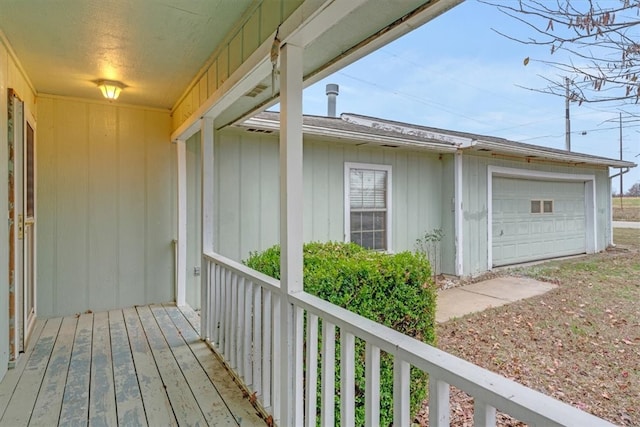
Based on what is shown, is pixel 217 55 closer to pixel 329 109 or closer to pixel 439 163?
pixel 439 163

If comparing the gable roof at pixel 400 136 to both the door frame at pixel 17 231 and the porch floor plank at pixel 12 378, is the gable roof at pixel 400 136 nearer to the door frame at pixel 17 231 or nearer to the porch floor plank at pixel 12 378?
the door frame at pixel 17 231

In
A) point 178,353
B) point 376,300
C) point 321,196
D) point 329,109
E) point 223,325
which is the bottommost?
point 178,353

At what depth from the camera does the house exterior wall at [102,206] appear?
13.3 feet

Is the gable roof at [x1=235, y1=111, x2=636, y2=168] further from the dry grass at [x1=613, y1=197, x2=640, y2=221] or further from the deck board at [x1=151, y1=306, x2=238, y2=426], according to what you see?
the dry grass at [x1=613, y1=197, x2=640, y2=221]

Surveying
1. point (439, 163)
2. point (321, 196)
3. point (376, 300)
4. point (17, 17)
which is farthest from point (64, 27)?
point (439, 163)

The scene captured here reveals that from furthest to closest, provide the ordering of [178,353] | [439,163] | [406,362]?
[439,163]
[178,353]
[406,362]

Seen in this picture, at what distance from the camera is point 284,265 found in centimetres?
195

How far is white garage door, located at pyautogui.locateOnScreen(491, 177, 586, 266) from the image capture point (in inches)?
288

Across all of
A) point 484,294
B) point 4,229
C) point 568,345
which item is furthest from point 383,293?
point 484,294

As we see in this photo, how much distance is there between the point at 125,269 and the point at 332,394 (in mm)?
3702

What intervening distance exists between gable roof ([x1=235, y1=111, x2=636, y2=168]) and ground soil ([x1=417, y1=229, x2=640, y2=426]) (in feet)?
8.16

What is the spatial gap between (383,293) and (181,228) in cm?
302

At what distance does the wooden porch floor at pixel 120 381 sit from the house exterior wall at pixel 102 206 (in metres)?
0.62

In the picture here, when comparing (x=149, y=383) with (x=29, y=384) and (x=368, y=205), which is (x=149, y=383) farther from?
(x=368, y=205)
